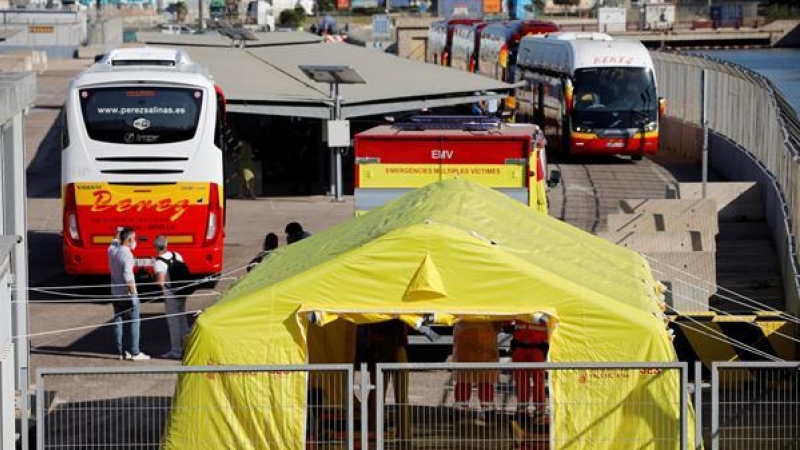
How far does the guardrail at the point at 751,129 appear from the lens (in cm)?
2305

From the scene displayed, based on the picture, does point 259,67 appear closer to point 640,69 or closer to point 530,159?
point 640,69

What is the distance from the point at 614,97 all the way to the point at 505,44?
569 inches

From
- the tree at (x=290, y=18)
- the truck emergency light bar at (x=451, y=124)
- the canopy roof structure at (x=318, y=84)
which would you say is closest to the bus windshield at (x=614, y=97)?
the canopy roof structure at (x=318, y=84)

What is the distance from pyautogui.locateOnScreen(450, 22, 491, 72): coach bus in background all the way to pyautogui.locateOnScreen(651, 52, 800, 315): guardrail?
47.8 ft

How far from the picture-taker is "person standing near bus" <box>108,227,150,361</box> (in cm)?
1923

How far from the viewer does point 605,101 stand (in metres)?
40.1

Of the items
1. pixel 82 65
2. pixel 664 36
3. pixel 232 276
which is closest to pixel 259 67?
pixel 232 276

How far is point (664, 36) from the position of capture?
378 ft

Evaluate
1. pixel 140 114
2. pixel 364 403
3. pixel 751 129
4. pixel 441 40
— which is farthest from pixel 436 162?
pixel 441 40

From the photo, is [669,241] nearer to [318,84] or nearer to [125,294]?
[125,294]

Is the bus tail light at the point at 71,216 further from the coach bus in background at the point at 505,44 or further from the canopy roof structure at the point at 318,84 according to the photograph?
the coach bus in background at the point at 505,44

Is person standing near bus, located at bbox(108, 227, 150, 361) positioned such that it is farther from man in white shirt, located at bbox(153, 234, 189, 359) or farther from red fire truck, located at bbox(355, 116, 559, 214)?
red fire truck, located at bbox(355, 116, 559, 214)

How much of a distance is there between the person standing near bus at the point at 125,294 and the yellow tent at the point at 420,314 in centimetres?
609

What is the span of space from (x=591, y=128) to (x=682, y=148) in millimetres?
3261
